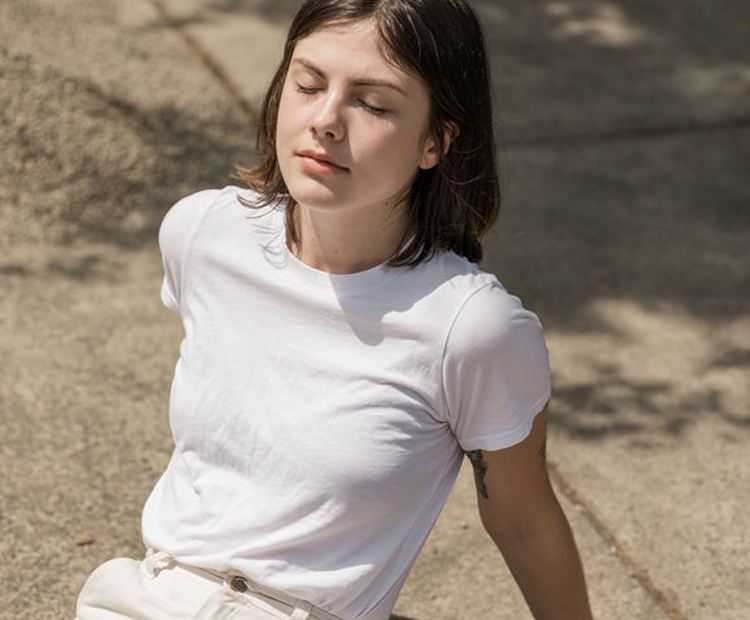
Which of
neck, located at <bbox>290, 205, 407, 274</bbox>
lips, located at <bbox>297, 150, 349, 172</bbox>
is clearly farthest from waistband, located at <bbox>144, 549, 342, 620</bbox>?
lips, located at <bbox>297, 150, 349, 172</bbox>

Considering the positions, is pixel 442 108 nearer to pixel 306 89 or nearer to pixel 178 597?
pixel 306 89

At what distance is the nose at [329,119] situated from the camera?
6.39ft

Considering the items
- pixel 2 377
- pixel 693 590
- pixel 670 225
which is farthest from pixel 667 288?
pixel 2 377

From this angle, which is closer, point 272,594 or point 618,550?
point 272,594

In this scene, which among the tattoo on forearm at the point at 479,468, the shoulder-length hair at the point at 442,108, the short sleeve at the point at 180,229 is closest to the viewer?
the shoulder-length hair at the point at 442,108

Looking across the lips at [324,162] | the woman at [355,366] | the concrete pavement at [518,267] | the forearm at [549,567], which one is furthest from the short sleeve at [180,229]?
the concrete pavement at [518,267]

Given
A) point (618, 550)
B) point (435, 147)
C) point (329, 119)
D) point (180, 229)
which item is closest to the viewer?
point (329, 119)

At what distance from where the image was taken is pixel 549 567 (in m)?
2.20

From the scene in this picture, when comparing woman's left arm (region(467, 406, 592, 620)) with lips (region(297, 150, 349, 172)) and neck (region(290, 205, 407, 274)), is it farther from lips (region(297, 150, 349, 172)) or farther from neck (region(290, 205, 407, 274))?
lips (region(297, 150, 349, 172))

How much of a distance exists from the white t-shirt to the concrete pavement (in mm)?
958

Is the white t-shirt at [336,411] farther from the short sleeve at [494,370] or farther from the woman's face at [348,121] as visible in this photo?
the woman's face at [348,121]

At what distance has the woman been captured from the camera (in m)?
1.97

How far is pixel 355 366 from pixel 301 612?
440 mm

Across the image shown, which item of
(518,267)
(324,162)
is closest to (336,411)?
(324,162)
